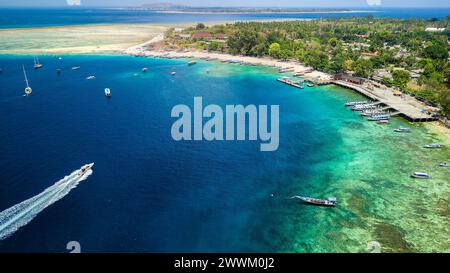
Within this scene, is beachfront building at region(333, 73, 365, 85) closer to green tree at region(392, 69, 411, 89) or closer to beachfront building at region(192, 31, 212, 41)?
green tree at region(392, 69, 411, 89)

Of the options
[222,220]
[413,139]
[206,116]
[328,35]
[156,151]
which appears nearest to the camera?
[222,220]

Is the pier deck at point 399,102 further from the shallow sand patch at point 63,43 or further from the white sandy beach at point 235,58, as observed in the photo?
the shallow sand patch at point 63,43

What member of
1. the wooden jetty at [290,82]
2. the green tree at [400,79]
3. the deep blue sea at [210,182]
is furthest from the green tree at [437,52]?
the deep blue sea at [210,182]

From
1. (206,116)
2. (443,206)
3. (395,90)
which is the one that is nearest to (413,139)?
(443,206)

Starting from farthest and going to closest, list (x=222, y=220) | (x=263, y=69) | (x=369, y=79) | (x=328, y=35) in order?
(x=328, y=35) < (x=263, y=69) < (x=369, y=79) < (x=222, y=220)

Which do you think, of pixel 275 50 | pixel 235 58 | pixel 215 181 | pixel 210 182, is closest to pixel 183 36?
pixel 235 58

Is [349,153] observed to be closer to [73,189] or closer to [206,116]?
[206,116]
